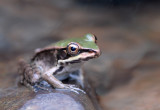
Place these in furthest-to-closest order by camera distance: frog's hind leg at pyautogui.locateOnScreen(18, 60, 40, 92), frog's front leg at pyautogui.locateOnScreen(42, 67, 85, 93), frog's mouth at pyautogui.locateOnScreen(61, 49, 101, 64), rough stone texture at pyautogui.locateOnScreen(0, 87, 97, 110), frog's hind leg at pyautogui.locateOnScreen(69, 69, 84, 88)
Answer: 1. frog's hind leg at pyautogui.locateOnScreen(69, 69, 84, 88)
2. frog's hind leg at pyautogui.locateOnScreen(18, 60, 40, 92)
3. frog's front leg at pyautogui.locateOnScreen(42, 67, 85, 93)
4. frog's mouth at pyautogui.locateOnScreen(61, 49, 101, 64)
5. rough stone texture at pyautogui.locateOnScreen(0, 87, 97, 110)

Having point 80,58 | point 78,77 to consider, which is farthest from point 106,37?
point 80,58

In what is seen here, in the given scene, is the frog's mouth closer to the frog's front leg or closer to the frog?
the frog

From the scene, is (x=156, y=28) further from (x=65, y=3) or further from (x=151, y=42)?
(x=65, y=3)

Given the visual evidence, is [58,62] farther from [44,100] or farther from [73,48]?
[44,100]

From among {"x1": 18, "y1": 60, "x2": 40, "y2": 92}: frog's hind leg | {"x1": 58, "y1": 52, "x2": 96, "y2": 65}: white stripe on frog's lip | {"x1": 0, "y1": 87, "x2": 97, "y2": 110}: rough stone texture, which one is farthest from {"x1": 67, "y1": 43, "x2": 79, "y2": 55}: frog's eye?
{"x1": 18, "y1": 60, "x2": 40, "y2": 92}: frog's hind leg

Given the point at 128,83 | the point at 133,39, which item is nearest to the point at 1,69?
the point at 128,83

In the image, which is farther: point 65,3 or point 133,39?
point 65,3
